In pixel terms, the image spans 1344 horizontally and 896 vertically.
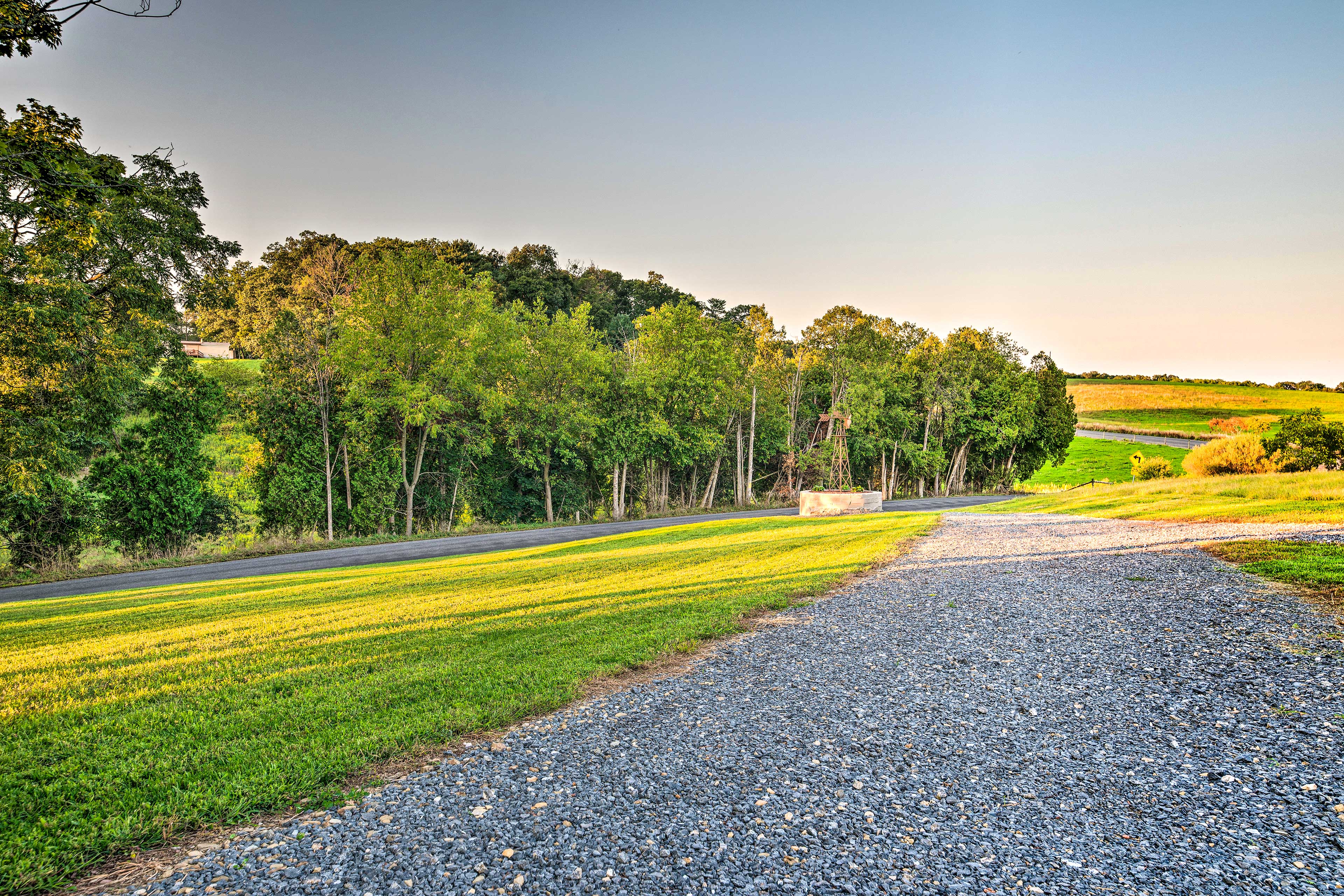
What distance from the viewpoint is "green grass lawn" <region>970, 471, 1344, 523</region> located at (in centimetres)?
1353

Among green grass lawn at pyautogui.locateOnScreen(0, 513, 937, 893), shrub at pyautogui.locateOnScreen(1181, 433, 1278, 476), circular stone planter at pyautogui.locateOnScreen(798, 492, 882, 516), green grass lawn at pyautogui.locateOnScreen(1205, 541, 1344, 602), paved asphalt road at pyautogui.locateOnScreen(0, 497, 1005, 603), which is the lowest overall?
paved asphalt road at pyautogui.locateOnScreen(0, 497, 1005, 603)

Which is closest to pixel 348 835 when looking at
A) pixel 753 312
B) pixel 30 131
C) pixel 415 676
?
pixel 415 676

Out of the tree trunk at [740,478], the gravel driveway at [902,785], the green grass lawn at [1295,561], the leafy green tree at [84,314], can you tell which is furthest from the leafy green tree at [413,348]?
the green grass lawn at [1295,561]

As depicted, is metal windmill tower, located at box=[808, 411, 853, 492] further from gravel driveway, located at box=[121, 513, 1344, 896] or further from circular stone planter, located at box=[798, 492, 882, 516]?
gravel driveway, located at box=[121, 513, 1344, 896]

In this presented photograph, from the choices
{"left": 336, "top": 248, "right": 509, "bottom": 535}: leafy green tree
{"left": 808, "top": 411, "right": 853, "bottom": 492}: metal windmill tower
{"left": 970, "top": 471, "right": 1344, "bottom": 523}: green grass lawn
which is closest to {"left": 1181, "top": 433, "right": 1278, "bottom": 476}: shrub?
{"left": 970, "top": 471, "right": 1344, "bottom": 523}: green grass lawn

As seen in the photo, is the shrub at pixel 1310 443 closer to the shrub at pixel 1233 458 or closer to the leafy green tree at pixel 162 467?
the shrub at pixel 1233 458

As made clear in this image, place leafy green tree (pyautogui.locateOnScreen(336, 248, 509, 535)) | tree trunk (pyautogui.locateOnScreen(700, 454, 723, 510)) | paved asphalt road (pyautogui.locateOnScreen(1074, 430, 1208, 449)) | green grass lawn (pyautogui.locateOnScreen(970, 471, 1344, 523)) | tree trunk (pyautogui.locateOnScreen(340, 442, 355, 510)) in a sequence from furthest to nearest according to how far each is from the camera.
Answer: paved asphalt road (pyautogui.locateOnScreen(1074, 430, 1208, 449))
tree trunk (pyautogui.locateOnScreen(700, 454, 723, 510))
tree trunk (pyautogui.locateOnScreen(340, 442, 355, 510))
leafy green tree (pyautogui.locateOnScreen(336, 248, 509, 535))
green grass lawn (pyautogui.locateOnScreen(970, 471, 1344, 523))

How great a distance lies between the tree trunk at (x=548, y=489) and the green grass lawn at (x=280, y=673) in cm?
1711

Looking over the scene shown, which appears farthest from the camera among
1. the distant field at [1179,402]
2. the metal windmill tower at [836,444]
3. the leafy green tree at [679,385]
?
the distant field at [1179,402]

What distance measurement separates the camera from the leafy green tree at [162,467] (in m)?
20.7

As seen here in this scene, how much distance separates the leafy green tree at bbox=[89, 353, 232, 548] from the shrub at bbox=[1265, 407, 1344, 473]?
1461 inches

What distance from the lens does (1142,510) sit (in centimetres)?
1689

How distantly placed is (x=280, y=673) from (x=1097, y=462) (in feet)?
213

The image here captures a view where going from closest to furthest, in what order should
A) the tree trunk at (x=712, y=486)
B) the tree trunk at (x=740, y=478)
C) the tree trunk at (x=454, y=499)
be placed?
1. the tree trunk at (x=454, y=499)
2. the tree trunk at (x=712, y=486)
3. the tree trunk at (x=740, y=478)
